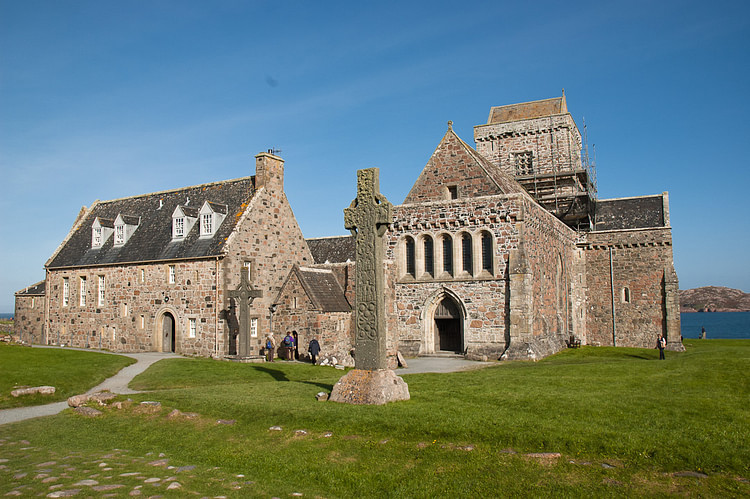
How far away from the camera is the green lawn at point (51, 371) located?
17359 mm

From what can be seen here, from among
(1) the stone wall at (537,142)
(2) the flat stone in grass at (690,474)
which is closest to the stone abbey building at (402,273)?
(1) the stone wall at (537,142)

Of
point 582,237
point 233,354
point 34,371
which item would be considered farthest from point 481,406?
point 582,237

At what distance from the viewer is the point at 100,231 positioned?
3856 centimetres

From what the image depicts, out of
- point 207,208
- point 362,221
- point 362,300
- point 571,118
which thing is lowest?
point 362,300

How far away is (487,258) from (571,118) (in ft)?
73.7

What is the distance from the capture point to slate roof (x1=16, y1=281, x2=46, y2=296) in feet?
145

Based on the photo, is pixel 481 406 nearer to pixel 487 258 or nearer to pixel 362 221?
pixel 362 221

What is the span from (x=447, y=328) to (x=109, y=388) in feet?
58.3

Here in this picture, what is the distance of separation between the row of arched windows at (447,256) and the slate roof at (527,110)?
21.2 m

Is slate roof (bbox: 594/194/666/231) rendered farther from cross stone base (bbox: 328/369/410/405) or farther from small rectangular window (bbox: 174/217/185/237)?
cross stone base (bbox: 328/369/410/405)

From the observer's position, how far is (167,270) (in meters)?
33.4

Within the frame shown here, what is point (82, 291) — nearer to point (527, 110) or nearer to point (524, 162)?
point (524, 162)

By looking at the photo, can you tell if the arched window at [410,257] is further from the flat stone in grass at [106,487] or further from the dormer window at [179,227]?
the flat stone in grass at [106,487]

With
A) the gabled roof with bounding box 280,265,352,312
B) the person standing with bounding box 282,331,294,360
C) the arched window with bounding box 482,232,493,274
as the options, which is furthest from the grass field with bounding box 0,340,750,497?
the arched window with bounding box 482,232,493,274
